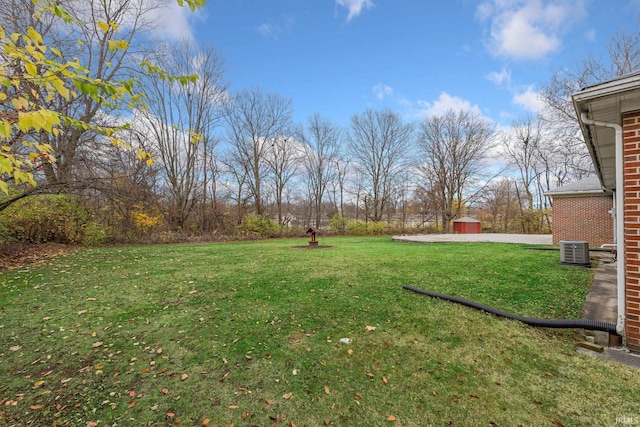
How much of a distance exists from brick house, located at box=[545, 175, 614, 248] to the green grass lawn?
25.8 ft

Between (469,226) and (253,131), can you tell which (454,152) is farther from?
(253,131)

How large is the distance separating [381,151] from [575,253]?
20.1m

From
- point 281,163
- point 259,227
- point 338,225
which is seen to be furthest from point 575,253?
point 281,163

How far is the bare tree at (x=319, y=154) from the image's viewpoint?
2478 cm

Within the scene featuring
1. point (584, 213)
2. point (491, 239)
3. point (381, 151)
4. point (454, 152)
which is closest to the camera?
point (584, 213)

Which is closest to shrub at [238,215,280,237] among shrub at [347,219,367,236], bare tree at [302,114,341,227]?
shrub at [347,219,367,236]

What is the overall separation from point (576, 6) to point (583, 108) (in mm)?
11257

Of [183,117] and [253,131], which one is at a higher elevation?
[183,117]

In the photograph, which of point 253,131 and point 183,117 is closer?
point 183,117

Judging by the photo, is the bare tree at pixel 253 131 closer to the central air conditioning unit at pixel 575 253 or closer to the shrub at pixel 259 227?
the shrub at pixel 259 227

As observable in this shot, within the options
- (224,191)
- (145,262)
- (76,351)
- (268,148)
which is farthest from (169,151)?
(76,351)

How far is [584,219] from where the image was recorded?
10633 mm

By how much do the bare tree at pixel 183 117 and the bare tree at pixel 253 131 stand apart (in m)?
1.83

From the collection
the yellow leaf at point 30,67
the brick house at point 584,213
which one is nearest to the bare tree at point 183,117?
the yellow leaf at point 30,67
